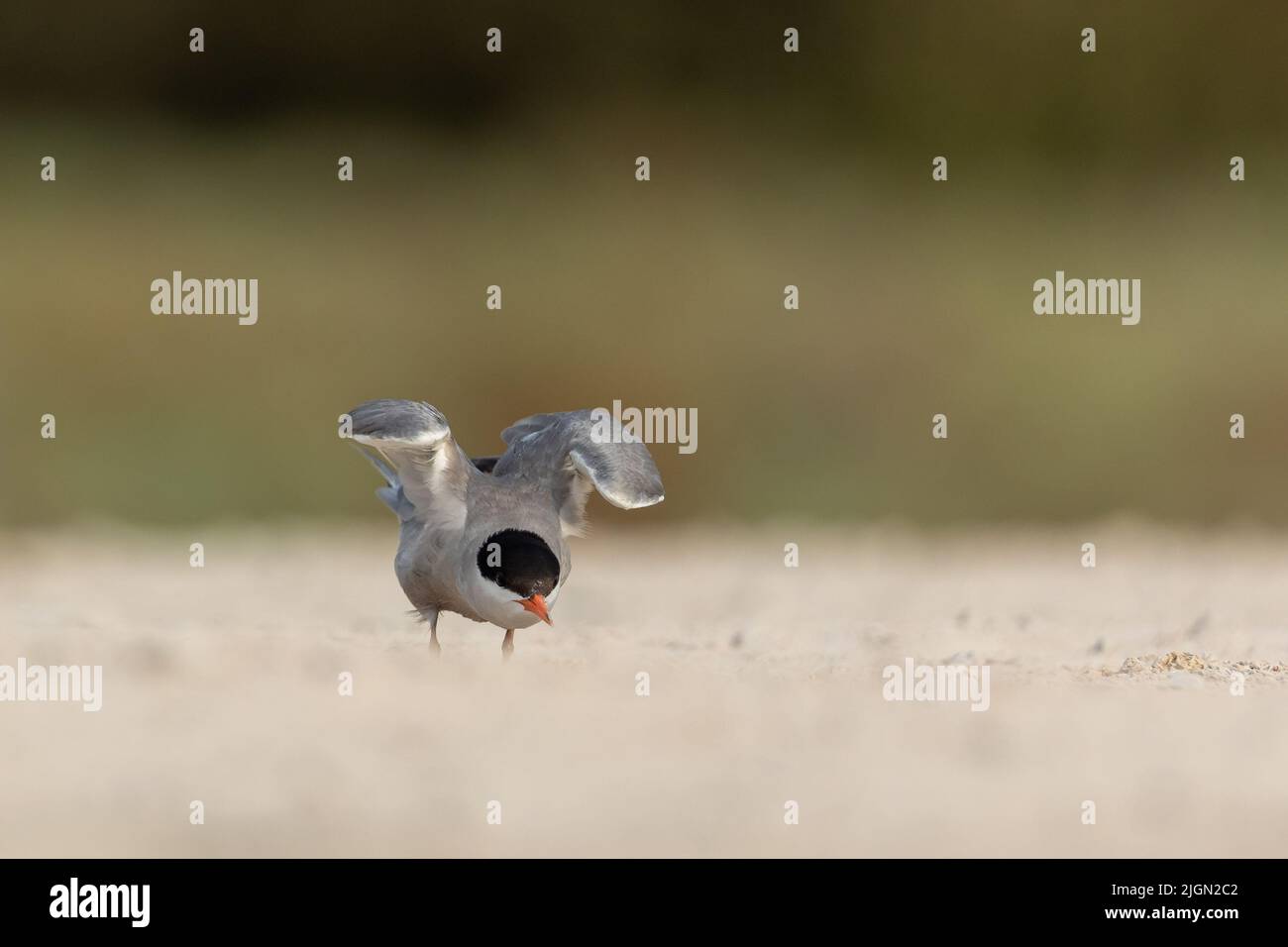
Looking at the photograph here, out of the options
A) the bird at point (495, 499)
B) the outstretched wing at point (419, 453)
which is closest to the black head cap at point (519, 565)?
the bird at point (495, 499)

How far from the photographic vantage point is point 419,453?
152 inches

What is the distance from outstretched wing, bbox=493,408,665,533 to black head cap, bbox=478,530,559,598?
0.93 feet

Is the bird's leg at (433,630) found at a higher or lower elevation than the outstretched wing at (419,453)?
lower

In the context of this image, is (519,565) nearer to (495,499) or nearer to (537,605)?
(537,605)

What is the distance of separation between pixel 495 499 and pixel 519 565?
0.37 meters

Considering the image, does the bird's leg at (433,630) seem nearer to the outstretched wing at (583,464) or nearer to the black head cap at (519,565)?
the black head cap at (519,565)

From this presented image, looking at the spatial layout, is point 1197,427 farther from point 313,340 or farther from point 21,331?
point 21,331

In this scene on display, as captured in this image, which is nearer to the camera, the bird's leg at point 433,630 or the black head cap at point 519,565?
the black head cap at point 519,565

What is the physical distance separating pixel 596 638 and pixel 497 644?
1.00 ft

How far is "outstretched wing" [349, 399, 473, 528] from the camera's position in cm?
371

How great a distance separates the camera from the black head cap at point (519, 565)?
3.71m

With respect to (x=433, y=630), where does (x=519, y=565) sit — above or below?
above

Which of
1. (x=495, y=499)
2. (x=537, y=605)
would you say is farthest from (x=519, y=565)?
(x=495, y=499)

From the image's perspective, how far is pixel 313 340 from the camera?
6953 mm
